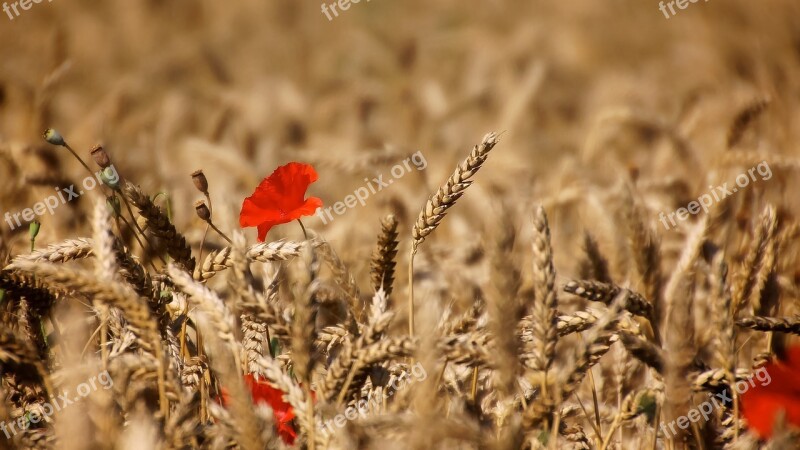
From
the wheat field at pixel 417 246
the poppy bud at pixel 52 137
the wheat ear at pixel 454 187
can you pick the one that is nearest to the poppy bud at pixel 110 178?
the wheat field at pixel 417 246

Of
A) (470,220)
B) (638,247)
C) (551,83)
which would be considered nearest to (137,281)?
(638,247)

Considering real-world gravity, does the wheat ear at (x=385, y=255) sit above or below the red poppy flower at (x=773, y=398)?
above

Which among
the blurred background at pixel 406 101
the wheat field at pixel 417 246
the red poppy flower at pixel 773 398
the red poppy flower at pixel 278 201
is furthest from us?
the blurred background at pixel 406 101

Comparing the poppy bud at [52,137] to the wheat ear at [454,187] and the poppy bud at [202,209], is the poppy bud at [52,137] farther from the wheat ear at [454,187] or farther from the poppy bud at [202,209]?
the wheat ear at [454,187]

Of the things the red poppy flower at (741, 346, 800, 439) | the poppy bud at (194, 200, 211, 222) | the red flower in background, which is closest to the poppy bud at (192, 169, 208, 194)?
the poppy bud at (194, 200, 211, 222)

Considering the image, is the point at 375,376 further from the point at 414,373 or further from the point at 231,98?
the point at 231,98

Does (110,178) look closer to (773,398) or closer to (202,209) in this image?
(202,209)

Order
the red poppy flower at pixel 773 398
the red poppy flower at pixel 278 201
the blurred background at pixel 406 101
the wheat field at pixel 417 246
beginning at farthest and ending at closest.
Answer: the blurred background at pixel 406 101, the red poppy flower at pixel 278 201, the red poppy flower at pixel 773 398, the wheat field at pixel 417 246
